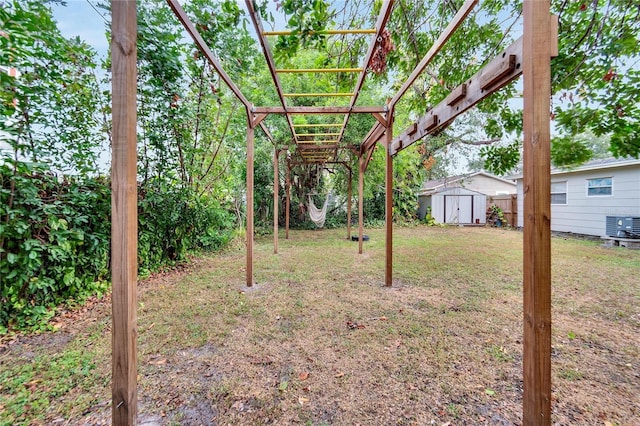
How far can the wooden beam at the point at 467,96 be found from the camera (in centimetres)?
124

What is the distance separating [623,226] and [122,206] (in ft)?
30.3

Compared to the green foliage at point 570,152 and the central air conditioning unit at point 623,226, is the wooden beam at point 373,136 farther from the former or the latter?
the central air conditioning unit at point 623,226

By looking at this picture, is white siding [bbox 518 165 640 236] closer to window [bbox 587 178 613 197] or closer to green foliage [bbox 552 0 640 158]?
window [bbox 587 178 613 197]

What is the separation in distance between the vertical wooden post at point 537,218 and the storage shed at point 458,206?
10.7 metres

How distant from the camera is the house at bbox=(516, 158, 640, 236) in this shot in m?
6.22

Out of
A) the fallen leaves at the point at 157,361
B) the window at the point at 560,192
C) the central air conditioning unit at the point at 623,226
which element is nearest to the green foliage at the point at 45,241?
the fallen leaves at the point at 157,361

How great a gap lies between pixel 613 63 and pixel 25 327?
5.03 m

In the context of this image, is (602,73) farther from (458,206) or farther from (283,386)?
(458,206)

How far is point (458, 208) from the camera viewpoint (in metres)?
10.9

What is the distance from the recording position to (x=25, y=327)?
2053mm

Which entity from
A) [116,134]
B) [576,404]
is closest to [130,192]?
[116,134]

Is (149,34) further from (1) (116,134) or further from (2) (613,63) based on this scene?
(2) (613,63)

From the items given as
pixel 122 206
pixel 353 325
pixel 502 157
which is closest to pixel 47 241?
pixel 122 206

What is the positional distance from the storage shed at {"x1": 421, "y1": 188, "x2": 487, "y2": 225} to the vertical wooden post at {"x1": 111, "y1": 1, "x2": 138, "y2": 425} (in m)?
→ 11.4
